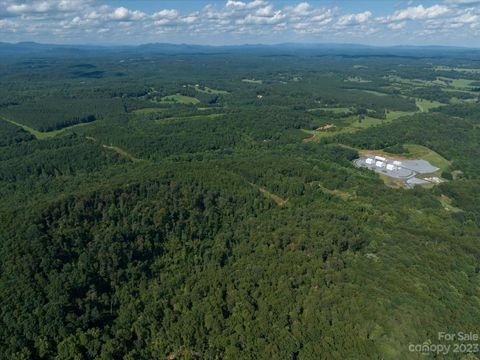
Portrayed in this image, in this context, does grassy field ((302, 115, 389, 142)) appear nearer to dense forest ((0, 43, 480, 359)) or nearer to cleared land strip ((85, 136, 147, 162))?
dense forest ((0, 43, 480, 359))

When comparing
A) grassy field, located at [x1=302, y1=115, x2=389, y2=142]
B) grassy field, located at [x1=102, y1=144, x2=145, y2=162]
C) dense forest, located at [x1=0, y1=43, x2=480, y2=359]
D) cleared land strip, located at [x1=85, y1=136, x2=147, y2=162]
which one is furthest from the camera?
grassy field, located at [x1=302, y1=115, x2=389, y2=142]

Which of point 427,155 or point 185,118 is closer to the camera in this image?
point 427,155

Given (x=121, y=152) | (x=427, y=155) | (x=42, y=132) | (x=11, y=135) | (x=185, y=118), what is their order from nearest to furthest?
1. (x=427, y=155)
2. (x=121, y=152)
3. (x=11, y=135)
4. (x=42, y=132)
5. (x=185, y=118)

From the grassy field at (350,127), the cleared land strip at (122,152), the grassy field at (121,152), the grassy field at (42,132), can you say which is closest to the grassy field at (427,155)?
the grassy field at (350,127)

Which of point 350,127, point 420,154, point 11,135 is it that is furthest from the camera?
point 350,127

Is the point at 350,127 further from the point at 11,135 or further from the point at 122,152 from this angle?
the point at 11,135

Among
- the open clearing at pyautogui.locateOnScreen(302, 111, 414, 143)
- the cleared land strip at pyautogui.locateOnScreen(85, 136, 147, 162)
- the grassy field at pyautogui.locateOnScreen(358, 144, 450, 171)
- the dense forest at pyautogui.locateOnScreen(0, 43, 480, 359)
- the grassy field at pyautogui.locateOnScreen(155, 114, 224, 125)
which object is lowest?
the open clearing at pyautogui.locateOnScreen(302, 111, 414, 143)

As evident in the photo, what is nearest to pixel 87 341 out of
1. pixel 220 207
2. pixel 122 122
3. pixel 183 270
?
pixel 183 270

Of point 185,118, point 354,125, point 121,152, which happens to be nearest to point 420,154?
point 354,125

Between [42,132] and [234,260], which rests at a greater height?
[234,260]

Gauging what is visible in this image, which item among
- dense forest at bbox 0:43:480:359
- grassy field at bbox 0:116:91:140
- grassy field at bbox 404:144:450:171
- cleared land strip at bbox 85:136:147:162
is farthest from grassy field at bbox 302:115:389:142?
grassy field at bbox 0:116:91:140

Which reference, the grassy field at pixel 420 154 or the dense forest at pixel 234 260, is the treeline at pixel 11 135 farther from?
the grassy field at pixel 420 154
